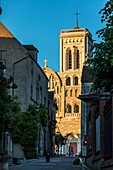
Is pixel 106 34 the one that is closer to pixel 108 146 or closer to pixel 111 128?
pixel 111 128

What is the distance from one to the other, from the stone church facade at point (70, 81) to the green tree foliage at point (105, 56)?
94043 millimetres

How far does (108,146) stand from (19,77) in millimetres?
35903

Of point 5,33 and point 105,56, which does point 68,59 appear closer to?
point 5,33

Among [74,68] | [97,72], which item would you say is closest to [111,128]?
[97,72]

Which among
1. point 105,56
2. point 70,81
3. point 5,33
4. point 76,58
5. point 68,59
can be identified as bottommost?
point 105,56

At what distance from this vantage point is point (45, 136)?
213ft

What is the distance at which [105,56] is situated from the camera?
13.1 m

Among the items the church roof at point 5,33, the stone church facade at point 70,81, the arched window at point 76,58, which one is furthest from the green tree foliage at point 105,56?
the arched window at point 76,58

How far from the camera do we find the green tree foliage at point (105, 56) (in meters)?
13.1

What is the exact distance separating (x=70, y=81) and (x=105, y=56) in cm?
10041

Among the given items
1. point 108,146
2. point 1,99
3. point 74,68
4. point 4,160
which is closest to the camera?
point 108,146

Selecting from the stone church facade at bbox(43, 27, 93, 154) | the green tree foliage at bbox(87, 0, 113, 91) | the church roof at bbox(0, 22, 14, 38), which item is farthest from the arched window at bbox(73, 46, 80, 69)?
the green tree foliage at bbox(87, 0, 113, 91)

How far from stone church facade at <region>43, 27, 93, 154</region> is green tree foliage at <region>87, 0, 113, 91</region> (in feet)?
309

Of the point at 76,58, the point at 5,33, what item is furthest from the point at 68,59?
the point at 5,33
